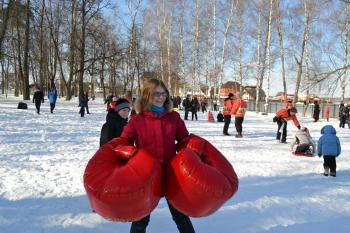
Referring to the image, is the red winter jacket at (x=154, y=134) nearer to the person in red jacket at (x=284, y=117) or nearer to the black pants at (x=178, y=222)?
the black pants at (x=178, y=222)

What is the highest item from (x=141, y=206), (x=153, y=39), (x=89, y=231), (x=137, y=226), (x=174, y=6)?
(x=174, y=6)

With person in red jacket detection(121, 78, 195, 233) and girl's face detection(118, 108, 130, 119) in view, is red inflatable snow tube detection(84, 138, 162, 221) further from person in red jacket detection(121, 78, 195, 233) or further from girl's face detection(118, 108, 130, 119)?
girl's face detection(118, 108, 130, 119)

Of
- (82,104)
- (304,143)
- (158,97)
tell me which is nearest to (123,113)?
(158,97)

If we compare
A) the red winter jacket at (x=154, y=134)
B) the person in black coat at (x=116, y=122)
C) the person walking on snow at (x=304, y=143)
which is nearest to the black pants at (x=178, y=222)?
the red winter jacket at (x=154, y=134)

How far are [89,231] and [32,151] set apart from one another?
548 centimetres

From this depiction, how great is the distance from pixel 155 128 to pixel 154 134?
5 centimetres

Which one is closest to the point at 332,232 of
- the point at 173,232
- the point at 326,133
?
the point at 173,232

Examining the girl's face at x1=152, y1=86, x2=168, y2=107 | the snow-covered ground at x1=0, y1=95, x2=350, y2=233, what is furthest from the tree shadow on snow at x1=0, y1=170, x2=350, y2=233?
the girl's face at x1=152, y1=86, x2=168, y2=107

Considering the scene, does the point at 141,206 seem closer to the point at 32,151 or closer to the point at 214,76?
the point at 32,151

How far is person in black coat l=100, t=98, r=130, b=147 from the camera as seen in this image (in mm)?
4785

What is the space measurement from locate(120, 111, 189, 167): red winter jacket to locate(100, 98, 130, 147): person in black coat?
1.52 m

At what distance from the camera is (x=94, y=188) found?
2879mm

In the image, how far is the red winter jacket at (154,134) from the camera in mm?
3256

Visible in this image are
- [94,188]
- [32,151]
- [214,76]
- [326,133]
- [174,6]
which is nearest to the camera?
[94,188]
